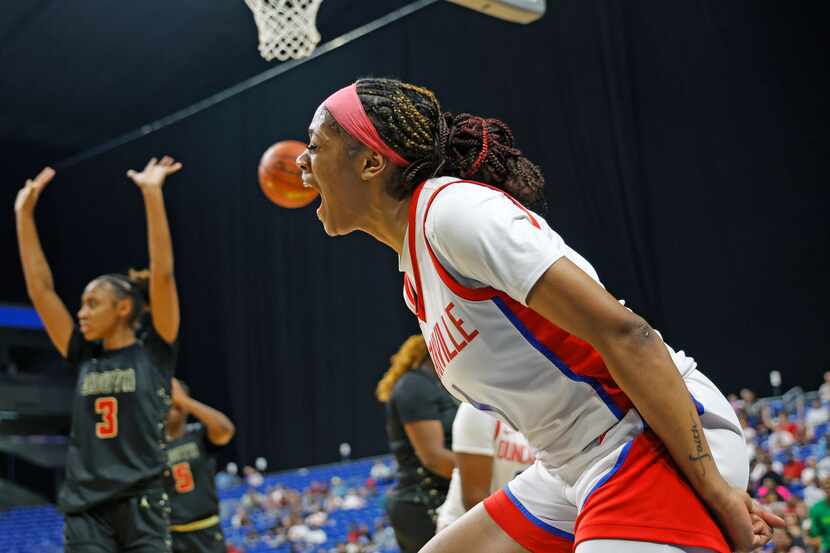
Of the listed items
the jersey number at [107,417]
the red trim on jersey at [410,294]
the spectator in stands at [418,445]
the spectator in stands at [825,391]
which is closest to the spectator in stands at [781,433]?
the spectator in stands at [825,391]

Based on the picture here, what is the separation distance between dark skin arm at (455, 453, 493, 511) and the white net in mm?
4306

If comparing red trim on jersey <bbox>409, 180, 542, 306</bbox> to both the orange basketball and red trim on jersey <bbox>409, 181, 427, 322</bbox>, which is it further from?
the orange basketball

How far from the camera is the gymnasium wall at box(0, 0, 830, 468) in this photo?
983 centimetres

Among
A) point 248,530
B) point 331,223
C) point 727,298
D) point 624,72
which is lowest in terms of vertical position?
point 248,530

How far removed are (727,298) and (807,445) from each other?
5.84 ft

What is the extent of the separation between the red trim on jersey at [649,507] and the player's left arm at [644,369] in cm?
3

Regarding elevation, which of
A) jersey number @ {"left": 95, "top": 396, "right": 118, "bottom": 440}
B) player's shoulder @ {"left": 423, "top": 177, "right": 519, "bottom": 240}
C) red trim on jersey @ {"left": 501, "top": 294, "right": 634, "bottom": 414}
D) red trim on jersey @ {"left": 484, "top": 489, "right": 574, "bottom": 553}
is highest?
→ player's shoulder @ {"left": 423, "top": 177, "right": 519, "bottom": 240}

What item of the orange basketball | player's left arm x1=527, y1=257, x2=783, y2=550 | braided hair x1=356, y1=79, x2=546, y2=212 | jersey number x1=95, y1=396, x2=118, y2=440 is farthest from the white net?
player's left arm x1=527, y1=257, x2=783, y2=550

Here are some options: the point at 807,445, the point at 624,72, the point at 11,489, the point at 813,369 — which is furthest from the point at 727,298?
the point at 11,489

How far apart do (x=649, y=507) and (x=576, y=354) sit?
328 mm

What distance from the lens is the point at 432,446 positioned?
198 inches

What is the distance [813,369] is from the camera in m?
9.45

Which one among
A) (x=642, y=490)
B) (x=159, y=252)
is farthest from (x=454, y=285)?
(x=159, y=252)

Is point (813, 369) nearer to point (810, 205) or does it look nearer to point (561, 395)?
point (810, 205)
